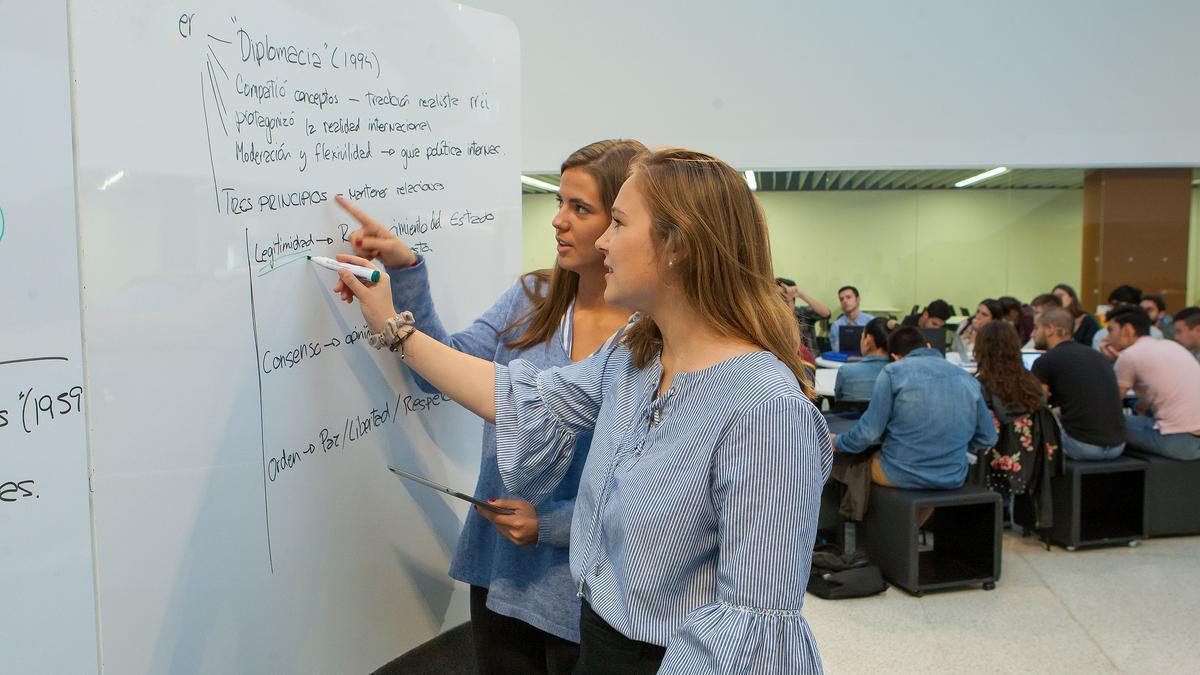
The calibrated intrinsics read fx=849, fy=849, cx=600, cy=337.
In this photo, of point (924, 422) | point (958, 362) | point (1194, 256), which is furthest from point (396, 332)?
point (1194, 256)

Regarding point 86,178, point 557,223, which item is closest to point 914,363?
point 557,223

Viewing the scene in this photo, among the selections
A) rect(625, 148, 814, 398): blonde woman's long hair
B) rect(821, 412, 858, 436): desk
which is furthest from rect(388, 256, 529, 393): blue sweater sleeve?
rect(821, 412, 858, 436): desk

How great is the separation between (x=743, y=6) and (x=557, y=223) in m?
6.14

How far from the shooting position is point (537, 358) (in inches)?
62.1

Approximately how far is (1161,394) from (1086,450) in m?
0.60

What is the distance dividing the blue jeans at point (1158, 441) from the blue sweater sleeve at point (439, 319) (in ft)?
13.9

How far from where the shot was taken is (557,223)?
151 centimetres

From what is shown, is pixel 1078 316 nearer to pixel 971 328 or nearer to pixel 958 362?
pixel 971 328

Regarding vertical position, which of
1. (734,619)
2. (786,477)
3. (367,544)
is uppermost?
(786,477)

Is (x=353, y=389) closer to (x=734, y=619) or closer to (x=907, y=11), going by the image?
(x=734, y=619)

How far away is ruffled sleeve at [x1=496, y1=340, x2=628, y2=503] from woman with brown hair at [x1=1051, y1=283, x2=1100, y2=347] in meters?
6.13

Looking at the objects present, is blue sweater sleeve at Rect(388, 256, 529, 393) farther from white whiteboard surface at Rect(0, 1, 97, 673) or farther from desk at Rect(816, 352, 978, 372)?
desk at Rect(816, 352, 978, 372)

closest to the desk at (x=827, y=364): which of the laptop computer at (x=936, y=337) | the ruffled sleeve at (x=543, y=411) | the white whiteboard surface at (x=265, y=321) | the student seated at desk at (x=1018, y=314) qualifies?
the laptop computer at (x=936, y=337)

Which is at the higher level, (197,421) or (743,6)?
(743,6)
